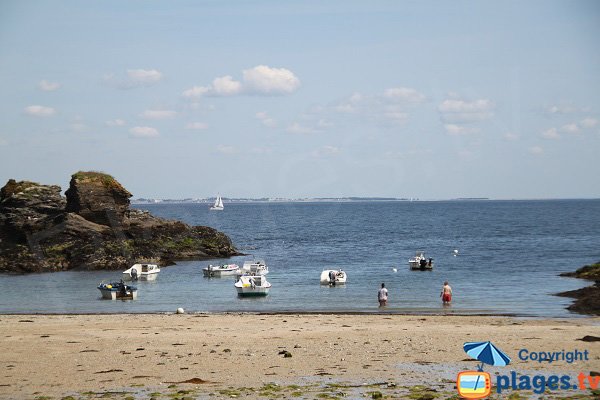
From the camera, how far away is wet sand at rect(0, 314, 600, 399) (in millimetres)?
17891

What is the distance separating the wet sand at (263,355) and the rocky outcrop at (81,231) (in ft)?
135

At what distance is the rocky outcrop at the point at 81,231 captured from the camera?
7475cm

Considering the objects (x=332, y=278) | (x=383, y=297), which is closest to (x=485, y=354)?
(x=383, y=297)

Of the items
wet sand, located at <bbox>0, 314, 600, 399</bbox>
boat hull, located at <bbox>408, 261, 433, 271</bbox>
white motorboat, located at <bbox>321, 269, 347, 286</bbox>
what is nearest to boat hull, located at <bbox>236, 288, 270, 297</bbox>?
white motorboat, located at <bbox>321, 269, 347, 286</bbox>

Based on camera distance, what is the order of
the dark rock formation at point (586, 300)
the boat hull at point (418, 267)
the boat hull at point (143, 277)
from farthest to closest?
1. the boat hull at point (418, 267)
2. the boat hull at point (143, 277)
3. the dark rock formation at point (586, 300)

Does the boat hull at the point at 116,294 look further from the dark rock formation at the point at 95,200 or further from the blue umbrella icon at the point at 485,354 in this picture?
the blue umbrella icon at the point at 485,354

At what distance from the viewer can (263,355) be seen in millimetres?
22875

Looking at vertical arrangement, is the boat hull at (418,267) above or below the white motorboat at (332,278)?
above

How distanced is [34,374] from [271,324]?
14365 millimetres

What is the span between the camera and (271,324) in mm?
33094

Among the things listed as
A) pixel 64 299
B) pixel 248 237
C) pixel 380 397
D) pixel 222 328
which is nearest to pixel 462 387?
pixel 380 397

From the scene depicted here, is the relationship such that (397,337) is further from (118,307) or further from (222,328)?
(118,307)

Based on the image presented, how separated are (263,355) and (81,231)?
192 feet

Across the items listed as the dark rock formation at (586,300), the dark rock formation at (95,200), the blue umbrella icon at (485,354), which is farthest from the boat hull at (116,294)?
the blue umbrella icon at (485,354)
